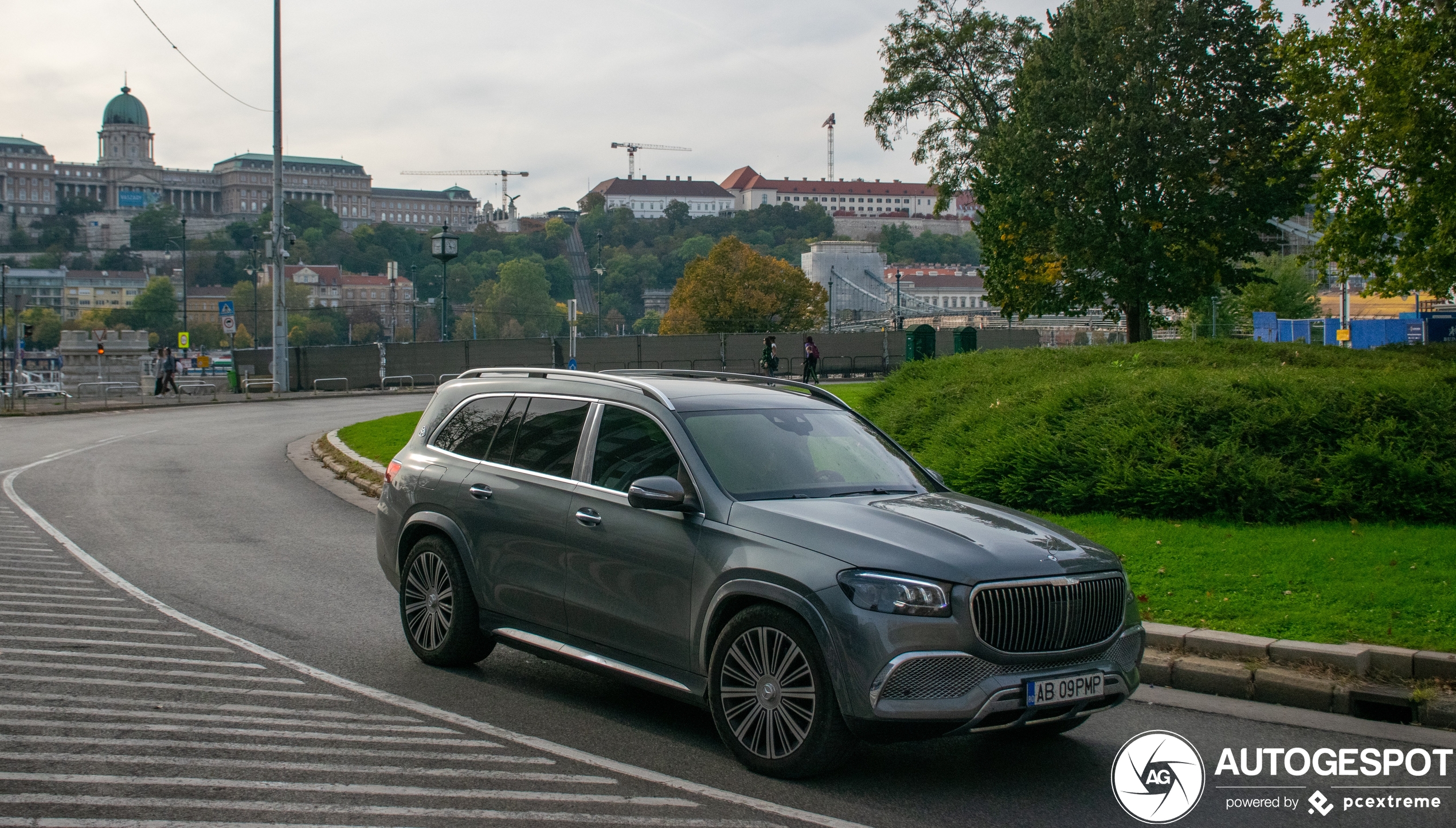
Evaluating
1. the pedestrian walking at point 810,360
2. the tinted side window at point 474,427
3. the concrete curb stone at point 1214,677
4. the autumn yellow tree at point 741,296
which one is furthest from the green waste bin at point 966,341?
the autumn yellow tree at point 741,296

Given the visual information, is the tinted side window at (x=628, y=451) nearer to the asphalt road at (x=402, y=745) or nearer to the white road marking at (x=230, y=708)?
the asphalt road at (x=402, y=745)

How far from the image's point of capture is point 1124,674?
208 inches

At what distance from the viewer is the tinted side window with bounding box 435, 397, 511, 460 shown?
7168 millimetres

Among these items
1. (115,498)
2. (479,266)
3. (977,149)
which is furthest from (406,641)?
(479,266)

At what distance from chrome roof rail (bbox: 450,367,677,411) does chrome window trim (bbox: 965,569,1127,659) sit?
1899 millimetres

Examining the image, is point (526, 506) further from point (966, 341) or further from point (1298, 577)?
point (966, 341)

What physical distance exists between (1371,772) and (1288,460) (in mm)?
5458

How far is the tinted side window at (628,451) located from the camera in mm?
6008

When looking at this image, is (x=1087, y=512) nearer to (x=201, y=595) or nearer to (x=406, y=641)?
(x=406, y=641)

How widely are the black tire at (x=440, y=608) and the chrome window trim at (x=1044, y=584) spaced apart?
3.07 m

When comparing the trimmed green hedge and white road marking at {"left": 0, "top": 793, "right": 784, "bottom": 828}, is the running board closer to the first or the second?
white road marking at {"left": 0, "top": 793, "right": 784, "bottom": 828}

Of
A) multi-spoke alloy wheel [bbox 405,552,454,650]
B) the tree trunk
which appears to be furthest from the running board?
the tree trunk

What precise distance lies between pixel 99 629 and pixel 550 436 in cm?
354

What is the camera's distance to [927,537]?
5141 millimetres
